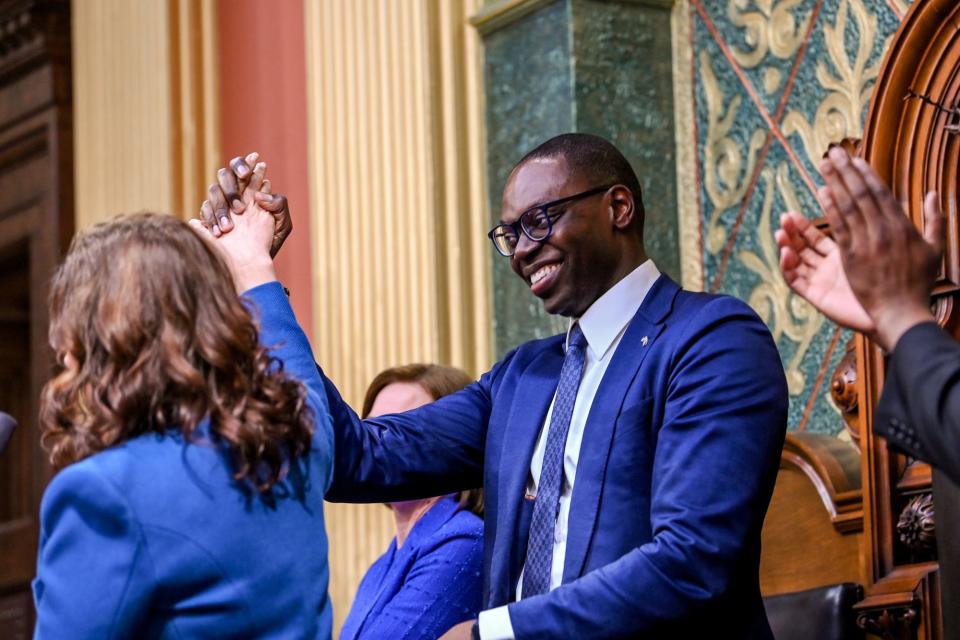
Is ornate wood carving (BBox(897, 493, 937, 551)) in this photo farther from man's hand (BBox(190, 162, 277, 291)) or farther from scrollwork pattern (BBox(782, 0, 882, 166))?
man's hand (BBox(190, 162, 277, 291))

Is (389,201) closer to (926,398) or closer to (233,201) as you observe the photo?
(233,201)

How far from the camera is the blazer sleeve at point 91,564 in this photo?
1.74 metres

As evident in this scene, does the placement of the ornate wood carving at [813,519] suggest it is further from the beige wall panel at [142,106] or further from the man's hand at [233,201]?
the beige wall panel at [142,106]

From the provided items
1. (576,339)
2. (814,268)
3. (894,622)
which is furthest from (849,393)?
(814,268)

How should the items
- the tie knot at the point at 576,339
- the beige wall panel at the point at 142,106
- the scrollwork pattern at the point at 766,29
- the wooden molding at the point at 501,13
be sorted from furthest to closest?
the beige wall panel at the point at 142,106
the wooden molding at the point at 501,13
the scrollwork pattern at the point at 766,29
the tie knot at the point at 576,339

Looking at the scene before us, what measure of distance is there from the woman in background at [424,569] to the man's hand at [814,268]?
1381mm

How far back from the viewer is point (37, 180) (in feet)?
21.5

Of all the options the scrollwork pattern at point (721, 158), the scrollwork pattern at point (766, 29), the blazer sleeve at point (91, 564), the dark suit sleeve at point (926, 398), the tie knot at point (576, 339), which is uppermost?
the scrollwork pattern at point (766, 29)

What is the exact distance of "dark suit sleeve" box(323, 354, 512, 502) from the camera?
107 inches

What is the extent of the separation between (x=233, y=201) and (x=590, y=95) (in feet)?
6.27

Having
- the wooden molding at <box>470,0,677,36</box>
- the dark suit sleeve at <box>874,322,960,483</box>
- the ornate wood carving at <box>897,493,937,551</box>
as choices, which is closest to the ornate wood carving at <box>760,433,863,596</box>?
the ornate wood carving at <box>897,493,937,551</box>

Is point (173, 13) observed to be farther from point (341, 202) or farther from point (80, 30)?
point (341, 202)

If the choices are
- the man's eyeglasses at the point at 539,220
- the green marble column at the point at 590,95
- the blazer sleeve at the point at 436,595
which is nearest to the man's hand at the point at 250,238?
the man's eyeglasses at the point at 539,220

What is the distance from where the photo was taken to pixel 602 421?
259 centimetres
